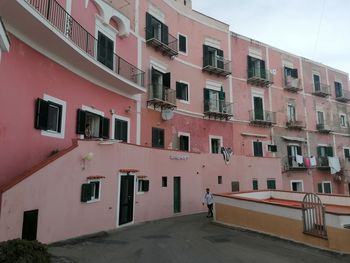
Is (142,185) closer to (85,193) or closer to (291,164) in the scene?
(85,193)

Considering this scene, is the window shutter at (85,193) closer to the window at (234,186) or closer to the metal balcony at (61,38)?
the metal balcony at (61,38)

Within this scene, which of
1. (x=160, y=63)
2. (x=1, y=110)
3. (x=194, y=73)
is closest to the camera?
(x=1, y=110)

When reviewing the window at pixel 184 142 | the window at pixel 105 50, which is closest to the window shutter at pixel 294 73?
the window at pixel 184 142

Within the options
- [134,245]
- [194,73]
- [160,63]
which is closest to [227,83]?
[194,73]

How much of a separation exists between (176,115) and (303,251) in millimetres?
12854

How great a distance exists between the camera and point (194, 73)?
76.9ft

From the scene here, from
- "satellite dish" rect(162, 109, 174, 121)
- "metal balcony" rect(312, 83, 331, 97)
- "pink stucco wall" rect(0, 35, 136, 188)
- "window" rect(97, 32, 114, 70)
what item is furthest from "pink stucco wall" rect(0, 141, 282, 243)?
"metal balcony" rect(312, 83, 331, 97)

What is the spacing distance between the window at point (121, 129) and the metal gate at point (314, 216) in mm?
9572

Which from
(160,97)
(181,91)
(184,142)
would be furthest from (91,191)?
(181,91)

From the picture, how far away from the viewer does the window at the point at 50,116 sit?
11219 mm

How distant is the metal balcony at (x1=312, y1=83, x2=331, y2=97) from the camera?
107 feet

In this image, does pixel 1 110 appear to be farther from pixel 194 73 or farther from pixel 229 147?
pixel 229 147

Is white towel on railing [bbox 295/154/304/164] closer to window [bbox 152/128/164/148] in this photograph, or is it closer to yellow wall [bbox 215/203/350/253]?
window [bbox 152/128/164/148]

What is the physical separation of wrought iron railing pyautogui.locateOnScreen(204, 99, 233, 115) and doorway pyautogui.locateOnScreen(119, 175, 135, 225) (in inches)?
407
